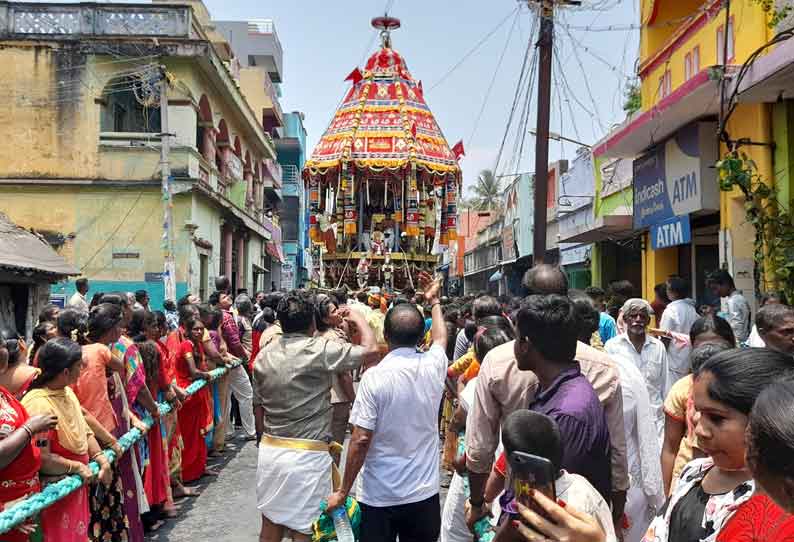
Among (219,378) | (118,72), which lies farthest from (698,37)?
(118,72)

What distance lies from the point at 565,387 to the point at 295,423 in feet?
6.71

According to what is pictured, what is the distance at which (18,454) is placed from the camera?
3.65 m

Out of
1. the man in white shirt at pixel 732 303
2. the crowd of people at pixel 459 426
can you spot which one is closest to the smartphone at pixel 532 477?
the crowd of people at pixel 459 426

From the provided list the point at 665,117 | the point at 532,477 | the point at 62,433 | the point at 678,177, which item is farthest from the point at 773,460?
the point at 678,177

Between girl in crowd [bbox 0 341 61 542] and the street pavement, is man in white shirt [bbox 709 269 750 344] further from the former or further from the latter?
girl in crowd [bbox 0 341 61 542]

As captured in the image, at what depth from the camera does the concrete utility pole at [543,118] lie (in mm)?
10719

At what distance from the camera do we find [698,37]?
11.5 metres

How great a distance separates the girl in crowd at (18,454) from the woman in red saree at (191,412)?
12.4 feet

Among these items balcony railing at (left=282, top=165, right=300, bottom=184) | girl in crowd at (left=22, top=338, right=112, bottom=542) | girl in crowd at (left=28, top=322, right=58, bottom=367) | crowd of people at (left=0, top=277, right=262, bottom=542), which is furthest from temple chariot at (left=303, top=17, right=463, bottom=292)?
balcony railing at (left=282, top=165, right=300, bottom=184)

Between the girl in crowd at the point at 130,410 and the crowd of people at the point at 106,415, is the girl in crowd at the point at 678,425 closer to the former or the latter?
the crowd of people at the point at 106,415

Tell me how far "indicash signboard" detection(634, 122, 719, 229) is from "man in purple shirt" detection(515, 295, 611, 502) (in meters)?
8.71

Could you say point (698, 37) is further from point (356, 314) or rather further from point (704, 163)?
point (356, 314)

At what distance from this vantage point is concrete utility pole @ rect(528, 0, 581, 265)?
10719mm

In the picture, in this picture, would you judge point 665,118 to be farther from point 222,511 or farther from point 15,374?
point 15,374
